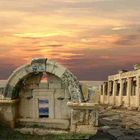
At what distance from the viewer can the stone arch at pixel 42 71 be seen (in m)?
17.2

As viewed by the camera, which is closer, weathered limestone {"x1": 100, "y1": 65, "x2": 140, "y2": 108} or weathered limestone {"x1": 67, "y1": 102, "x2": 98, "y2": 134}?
weathered limestone {"x1": 67, "y1": 102, "x2": 98, "y2": 134}

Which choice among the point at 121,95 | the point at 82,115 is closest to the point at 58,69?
the point at 82,115

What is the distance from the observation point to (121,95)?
3991 cm

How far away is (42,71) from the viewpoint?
57.6ft

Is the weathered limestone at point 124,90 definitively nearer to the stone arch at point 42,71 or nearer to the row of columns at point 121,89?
the row of columns at point 121,89

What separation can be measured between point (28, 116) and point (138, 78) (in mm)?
16894

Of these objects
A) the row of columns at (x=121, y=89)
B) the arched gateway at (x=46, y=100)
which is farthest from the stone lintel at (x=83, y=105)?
the row of columns at (x=121, y=89)

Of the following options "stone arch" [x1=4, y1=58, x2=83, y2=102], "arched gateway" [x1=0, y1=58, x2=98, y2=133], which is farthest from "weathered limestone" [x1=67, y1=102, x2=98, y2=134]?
"stone arch" [x1=4, y1=58, x2=83, y2=102]

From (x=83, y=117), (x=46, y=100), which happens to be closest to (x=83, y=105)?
(x=83, y=117)

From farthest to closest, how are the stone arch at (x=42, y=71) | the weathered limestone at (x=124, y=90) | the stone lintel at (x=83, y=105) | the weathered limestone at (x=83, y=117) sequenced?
the weathered limestone at (x=124, y=90), the stone arch at (x=42, y=71), the weathered limestone at (x=83, y=117), the stone lintel at (x=83, y=105)

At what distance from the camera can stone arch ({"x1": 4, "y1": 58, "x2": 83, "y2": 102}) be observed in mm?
17219

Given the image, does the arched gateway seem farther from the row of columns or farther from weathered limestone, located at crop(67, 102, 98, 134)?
the row of columns

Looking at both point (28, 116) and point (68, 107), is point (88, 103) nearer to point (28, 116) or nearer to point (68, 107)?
point (68, 107)

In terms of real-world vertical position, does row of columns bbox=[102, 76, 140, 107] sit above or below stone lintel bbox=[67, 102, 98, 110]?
above
